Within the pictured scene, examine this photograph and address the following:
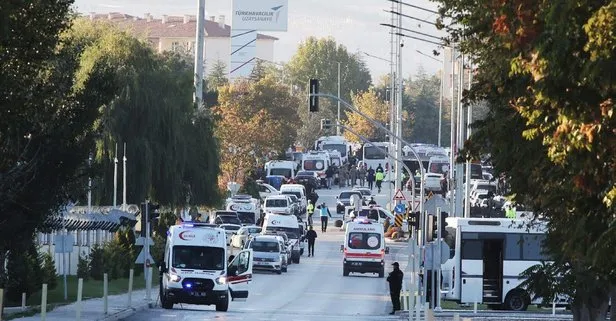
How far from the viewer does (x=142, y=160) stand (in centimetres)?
6225

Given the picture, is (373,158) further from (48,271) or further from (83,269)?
(48,271)

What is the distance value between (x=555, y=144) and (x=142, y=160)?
48.1m

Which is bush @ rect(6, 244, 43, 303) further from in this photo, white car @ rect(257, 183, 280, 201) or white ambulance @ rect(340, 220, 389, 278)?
white car @ rect(257, 183, 280, 201)

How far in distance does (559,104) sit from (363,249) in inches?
1885

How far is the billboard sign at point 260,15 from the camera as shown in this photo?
178750 millimetres

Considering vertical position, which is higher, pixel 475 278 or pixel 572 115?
pixel 572 115

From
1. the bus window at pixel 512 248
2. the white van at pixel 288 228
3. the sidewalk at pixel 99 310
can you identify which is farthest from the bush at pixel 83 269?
the white van at pixel 288 228

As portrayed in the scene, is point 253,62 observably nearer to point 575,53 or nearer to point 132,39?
point 132,39

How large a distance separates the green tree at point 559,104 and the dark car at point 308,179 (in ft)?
270

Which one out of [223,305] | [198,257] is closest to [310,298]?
[223,305]

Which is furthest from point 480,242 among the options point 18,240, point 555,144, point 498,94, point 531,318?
point 555,144

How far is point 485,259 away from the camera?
4738cm

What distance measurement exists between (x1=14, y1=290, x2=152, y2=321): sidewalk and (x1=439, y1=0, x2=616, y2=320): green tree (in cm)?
1849

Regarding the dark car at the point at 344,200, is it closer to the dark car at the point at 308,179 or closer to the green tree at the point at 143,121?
the dark car at the point at 308,179
